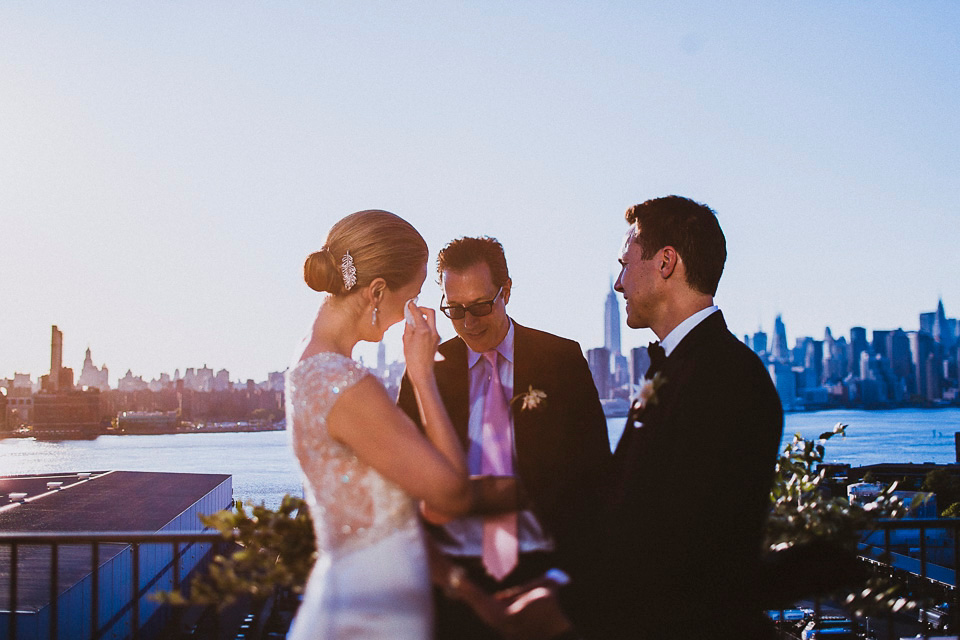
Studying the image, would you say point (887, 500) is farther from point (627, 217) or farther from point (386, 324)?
point (386, 324)

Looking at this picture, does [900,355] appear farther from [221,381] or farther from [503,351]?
[503,351]

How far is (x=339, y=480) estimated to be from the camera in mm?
1740

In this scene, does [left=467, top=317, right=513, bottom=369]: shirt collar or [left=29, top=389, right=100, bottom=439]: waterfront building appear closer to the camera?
[left=467, top=317, right=513, bottom=369]: shirt collar

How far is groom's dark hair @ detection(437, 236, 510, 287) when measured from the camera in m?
3.37

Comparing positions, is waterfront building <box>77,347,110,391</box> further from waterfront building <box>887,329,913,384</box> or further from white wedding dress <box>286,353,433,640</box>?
waterfront building <box>887,329,913,384</box>

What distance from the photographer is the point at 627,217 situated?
246cm

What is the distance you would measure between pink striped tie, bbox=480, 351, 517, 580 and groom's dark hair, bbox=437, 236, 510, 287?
0.42 metres

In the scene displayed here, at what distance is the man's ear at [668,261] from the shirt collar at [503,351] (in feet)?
3.48

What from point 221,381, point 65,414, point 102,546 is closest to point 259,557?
point 102,546

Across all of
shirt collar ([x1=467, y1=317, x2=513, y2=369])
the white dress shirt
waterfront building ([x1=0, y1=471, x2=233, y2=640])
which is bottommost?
waterfront building ([x1=0, y1=471, x2=233, y2=640])

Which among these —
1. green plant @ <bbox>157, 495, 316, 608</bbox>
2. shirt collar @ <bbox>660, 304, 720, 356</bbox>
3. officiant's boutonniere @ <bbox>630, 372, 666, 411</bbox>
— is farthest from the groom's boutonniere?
green plant @ <bbox>157, 495, 316, 608</bbox>

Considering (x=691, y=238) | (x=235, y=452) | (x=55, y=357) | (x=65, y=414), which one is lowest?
(x=235, y=452)

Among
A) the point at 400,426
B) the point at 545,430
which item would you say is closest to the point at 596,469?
the point at 545,430

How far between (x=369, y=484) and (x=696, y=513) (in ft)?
2.67
